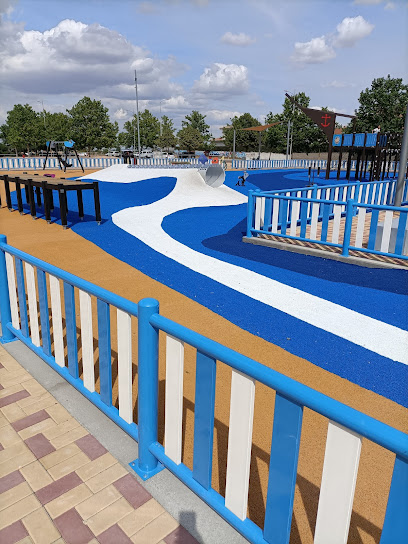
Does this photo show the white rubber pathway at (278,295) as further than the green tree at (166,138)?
No

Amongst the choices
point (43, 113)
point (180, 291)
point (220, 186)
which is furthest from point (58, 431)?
point (43, 113)

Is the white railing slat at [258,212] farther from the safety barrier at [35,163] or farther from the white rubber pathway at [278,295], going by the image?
the safety barrier at [35,163]

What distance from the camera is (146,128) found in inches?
3425

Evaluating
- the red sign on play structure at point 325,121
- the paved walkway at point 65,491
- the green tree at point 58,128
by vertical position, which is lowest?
the paved walkway at point 65,491

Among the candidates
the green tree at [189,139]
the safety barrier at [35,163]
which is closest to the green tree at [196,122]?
the green tree at [189,139]

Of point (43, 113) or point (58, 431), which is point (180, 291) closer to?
point (58, 431)

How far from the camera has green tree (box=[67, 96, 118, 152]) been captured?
6900 cm

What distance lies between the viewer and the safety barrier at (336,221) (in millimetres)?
7387

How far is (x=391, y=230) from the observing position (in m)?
7.65

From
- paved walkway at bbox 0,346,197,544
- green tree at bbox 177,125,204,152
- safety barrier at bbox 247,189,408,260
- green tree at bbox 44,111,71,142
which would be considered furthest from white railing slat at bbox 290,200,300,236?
green tree at bbox 177,125,204,152

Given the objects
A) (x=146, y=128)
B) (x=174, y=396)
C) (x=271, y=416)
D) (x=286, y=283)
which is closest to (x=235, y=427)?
(x=174, y=396)

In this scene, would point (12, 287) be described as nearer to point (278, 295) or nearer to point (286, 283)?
point (278, 295)

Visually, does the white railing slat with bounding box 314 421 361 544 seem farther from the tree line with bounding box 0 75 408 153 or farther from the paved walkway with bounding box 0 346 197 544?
the tree line with bounding box 0 75 408 153

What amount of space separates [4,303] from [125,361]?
7.47 feet
